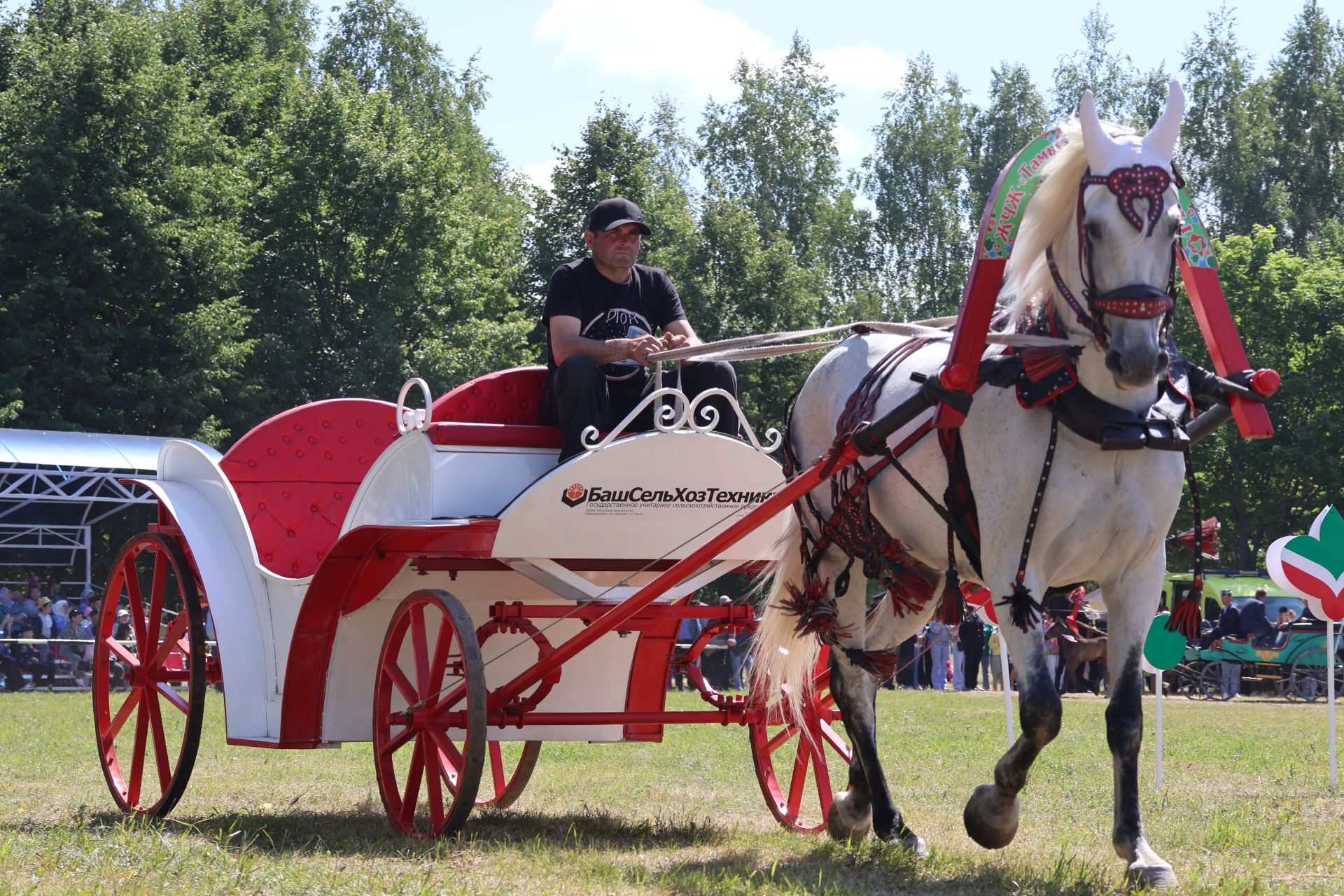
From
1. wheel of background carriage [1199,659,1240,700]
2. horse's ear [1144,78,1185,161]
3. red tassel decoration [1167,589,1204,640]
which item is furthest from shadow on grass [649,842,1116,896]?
wheel of background carriage [1199,659,1240,700]

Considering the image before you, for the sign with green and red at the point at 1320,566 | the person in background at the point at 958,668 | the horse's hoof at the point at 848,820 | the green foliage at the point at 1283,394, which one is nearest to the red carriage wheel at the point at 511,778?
the horse's hoof at the point at 848,820

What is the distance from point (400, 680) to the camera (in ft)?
20.6

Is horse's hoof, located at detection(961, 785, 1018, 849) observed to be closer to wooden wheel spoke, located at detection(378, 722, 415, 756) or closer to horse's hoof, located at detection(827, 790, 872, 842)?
horse's hoof, located at detection(827, 790, 872, 842)

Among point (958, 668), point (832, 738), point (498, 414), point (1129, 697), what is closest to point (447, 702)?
point (498, 414)

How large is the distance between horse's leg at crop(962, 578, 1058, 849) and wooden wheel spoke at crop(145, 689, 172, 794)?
391cm

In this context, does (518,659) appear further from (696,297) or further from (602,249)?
(696,297)

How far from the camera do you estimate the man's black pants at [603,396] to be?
6223mm

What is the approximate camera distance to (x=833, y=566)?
21.1 feet

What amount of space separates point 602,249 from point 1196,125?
39.3 meters

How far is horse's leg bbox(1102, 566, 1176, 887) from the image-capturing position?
479cm

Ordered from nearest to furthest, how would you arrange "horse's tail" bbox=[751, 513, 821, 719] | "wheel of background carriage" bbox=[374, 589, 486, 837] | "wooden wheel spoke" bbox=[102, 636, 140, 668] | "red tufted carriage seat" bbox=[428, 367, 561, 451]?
"wheel of background carriage" bbox=[374, 589, 486, 837]
"red tufted carriage seat" bbox=[428, 367, 561, 451]
"horse's tail" bbox=[751, 513, 821, 719]
"wooden wheel spoke" bbox=[102, 636, 140, 668]

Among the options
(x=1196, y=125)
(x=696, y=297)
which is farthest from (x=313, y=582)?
(x=1196, y=125)

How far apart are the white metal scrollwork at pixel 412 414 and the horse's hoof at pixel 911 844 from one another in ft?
8.22

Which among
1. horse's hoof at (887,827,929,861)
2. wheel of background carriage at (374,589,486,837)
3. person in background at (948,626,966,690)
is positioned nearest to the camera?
horse's hoof at (887,827,929,861)
